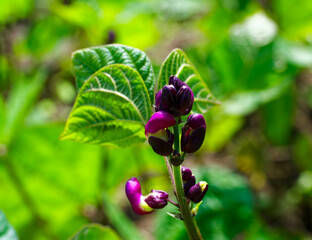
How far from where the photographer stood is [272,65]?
198 centimetres

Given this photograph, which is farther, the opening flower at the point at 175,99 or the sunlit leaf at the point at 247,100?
the sunlit leaf at the point at 247,100

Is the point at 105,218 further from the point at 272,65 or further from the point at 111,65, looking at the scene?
the point at 111,65

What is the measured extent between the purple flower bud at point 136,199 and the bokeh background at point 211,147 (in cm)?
80

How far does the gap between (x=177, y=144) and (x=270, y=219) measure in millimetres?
1865

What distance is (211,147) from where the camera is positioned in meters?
2.59

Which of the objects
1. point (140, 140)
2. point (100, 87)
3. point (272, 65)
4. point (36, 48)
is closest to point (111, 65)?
point (100, 87)

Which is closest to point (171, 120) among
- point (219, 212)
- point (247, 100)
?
point (219, 212)

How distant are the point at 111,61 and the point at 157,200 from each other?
0.94 feet

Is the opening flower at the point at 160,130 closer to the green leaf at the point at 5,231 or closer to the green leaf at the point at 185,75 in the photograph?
the green leaf at the point at 185,75

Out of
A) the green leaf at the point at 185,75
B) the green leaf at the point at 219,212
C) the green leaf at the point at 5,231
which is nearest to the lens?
the green leaf at the point at 185,75

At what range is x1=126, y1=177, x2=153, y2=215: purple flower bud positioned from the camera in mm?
649

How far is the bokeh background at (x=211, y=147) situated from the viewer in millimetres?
1749

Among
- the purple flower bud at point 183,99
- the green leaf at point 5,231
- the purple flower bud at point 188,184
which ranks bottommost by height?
the green leaf at point 5,231

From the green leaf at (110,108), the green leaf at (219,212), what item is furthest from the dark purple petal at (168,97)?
the green leaf at (219,212)
